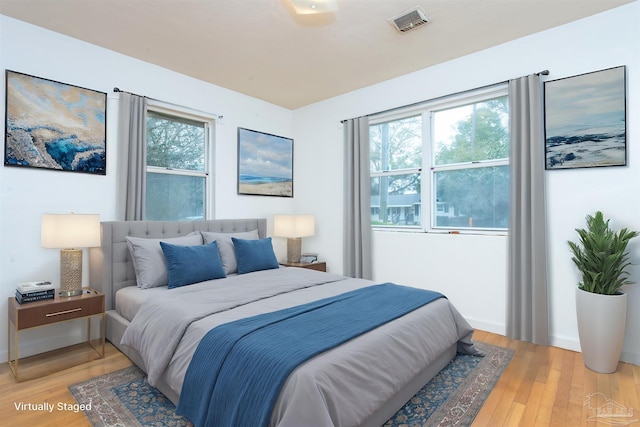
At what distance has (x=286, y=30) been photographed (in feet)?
9.30

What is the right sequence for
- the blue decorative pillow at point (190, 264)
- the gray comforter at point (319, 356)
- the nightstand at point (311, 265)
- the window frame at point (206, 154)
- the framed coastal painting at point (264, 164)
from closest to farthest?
the gray comforter at point (319, 356), the blue decorative pillow at point (190, 264), the window frame at point (206, 154), the nightstand at point (311, 265), the framed coastal painting at point (264, 164)

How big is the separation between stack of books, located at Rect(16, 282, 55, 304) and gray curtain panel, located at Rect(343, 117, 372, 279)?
3007 millimetres

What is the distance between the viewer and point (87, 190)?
3008 millimetres

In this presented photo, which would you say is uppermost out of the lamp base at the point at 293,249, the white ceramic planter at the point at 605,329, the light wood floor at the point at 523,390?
the lamp base at the point at 293,249

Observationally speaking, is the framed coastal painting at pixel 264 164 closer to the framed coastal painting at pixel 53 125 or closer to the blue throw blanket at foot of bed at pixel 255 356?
the framed coastal painting at pixel 53 125

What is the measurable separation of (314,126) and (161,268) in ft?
9.47

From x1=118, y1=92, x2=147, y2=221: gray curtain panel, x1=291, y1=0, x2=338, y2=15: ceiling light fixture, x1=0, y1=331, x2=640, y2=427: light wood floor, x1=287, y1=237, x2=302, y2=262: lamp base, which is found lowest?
x1=0, y1=331, x2=640, y2=427: light wood floor

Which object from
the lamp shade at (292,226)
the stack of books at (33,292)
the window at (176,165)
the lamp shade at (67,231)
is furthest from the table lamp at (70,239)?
the lamp shade at (292,226)

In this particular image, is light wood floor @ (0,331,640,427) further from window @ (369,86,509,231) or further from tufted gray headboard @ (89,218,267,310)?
window @ (369,86,509,231)

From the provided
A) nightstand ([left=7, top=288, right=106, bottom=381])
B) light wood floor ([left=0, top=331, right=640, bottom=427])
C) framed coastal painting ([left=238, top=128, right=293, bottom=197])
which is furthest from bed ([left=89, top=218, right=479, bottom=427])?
framed coastal painting ([left=238, top=128, right=293, bottom=197])

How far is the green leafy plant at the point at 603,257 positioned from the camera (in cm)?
241

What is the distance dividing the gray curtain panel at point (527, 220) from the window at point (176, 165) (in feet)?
11.1

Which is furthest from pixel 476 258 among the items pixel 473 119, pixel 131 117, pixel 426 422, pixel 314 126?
pixel 131 117

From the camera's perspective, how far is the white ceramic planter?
93.8 inches
